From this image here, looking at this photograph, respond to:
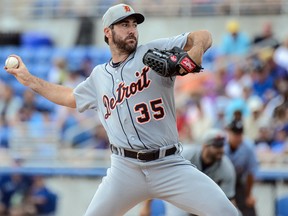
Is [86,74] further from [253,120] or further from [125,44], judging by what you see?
[125,44]

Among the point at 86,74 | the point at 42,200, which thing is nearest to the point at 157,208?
the point at 42,200

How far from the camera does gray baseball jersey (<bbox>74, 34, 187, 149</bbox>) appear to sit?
5.84 m

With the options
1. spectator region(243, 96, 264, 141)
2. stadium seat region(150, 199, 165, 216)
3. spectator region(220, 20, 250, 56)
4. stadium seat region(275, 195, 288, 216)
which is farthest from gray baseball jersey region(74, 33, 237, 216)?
spectator region(220, 20, 250, 56)

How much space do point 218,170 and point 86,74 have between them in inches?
289

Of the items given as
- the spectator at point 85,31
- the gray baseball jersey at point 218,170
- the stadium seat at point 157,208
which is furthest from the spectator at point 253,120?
the spectator at point 85,31

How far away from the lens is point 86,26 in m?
16.2

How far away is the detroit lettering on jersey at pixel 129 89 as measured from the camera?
19.2 feet

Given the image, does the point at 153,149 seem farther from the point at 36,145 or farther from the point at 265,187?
the point at 36,145

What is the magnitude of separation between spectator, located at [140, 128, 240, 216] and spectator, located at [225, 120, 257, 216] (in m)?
0.86

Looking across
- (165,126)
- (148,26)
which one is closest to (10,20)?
(148,26)

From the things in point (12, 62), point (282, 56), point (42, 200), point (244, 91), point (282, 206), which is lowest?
point (42, 200)

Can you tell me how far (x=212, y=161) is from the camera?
7.47 metres

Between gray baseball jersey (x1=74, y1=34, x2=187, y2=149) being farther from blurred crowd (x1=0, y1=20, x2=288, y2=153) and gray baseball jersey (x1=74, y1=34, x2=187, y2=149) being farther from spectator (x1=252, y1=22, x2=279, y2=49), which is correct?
spectator (x1=252, y1=22, x2=279, y2=49)

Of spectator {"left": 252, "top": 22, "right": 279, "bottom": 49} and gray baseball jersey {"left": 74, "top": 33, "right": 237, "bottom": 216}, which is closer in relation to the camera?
gray baseball jersey {"left": 74, "top": 33, "right": 237, "bottom": 216}
